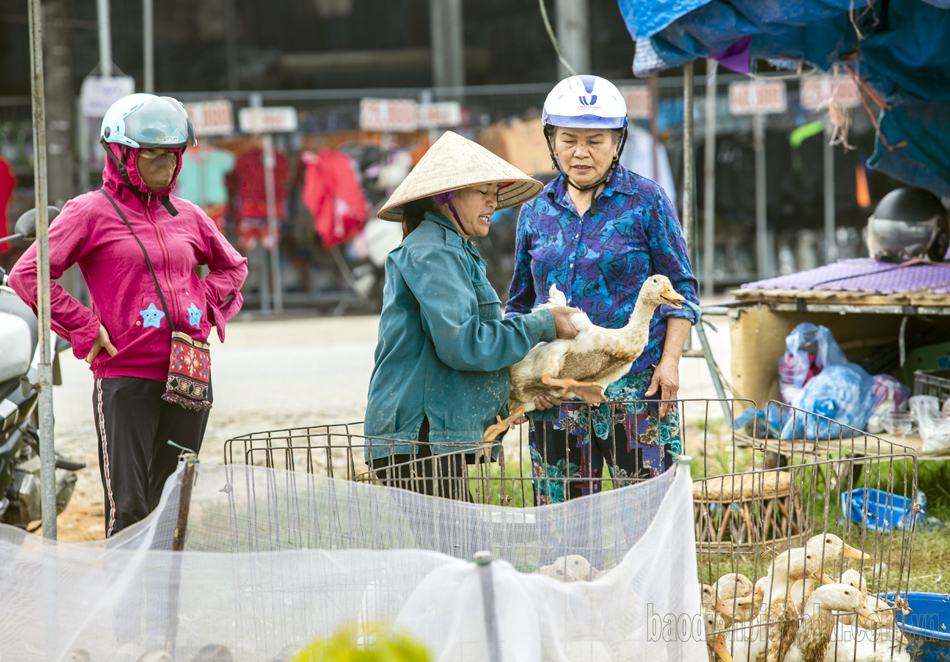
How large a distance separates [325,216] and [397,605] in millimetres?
10248

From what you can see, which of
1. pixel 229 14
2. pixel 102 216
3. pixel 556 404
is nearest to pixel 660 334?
pixel 556 404

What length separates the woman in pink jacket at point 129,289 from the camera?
8.74 feet

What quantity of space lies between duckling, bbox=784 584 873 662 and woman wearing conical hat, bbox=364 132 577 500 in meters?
0.89

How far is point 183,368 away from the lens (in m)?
2.73

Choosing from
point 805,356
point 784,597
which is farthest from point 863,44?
point 784,597

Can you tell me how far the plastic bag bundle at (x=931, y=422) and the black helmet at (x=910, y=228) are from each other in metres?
0.77

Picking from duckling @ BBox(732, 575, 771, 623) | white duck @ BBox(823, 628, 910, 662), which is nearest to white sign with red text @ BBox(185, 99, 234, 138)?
duckling @ BBox(732, 575, 771, 623)

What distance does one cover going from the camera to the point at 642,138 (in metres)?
11.2

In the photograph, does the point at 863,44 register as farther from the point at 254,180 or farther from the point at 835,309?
the point at 254,180

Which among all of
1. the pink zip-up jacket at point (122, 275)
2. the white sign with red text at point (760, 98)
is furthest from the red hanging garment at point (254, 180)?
the pink zip-up jacket at point (122, 275)

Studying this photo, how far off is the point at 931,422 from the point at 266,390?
16.9 feet

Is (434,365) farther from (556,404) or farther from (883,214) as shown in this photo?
(883,214)

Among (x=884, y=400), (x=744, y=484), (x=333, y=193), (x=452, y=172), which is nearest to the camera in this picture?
(x=452, y=172)

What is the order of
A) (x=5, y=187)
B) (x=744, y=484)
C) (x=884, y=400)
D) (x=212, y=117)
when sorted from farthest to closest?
1. (x=5, y=187)
2. (x=212, y=117)
3. (x=884, y=400)
4. (x=744, y=484)
